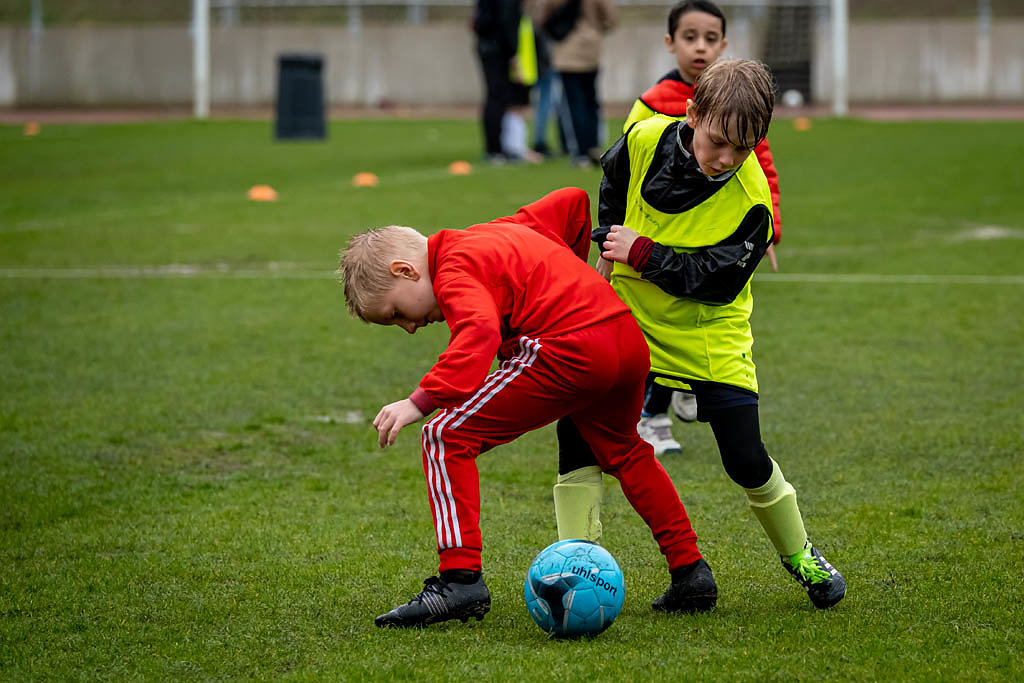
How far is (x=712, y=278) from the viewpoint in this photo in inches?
140

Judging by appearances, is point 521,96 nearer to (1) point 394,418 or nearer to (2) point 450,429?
(2) point 450,429

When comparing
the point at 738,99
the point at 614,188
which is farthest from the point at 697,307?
the point at 738,99

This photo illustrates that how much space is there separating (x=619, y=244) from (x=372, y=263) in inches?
27.2

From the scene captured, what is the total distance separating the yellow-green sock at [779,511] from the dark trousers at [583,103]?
464 inches

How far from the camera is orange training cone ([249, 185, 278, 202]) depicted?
1328 cm

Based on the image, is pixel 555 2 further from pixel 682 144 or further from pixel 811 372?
pixel 682 144

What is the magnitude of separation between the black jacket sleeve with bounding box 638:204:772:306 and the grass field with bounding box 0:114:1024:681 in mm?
865

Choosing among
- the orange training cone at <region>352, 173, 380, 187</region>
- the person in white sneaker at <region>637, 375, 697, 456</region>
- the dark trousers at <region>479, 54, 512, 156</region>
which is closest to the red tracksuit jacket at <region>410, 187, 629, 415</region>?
the person in white sneaker at <region>637, 375, 697, 456</region>

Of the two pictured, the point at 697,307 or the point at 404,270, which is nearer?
the point at 404,270

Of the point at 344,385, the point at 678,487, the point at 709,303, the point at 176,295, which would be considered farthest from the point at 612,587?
the point at 176,295

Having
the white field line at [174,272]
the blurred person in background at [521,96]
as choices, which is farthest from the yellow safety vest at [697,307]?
the blurred person in background at [521,96]

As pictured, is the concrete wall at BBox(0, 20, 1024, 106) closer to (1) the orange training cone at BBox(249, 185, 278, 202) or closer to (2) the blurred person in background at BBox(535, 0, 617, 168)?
(2) the blurred person in background at BBox(535, 0, 617, 168)

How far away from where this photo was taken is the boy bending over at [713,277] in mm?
3564

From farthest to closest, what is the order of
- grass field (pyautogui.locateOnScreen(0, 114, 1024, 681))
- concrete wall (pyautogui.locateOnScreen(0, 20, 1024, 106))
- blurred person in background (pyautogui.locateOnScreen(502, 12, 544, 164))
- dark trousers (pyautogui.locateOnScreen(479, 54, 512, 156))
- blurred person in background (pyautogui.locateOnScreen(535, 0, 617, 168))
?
concrete wall (pyautogui.locateOnScreen(0, 20, 1024, 106))
blurred person in background (pyautogui.locateOnScreen(502, 12, 544, 164))
dark trousers (pyautogui.locateOnScreen(479, 54, 512, 156))
blurred person in background (pyautogui.locateOnScreen(535, 0, 617, 168))
grass field (pyautogui.locateOnScreen(0, 114, 1024, 681))
